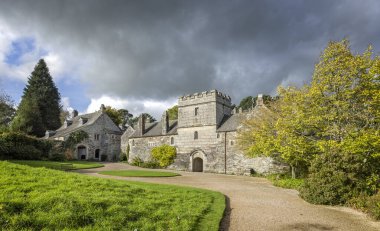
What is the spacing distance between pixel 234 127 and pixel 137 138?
55.8 feet

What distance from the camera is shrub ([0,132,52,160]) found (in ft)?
84.3

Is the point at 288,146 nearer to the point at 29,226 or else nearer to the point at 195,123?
the point at 29,226

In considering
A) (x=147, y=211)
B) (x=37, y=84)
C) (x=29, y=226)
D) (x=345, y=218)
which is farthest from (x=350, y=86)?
(x=37, y=84)

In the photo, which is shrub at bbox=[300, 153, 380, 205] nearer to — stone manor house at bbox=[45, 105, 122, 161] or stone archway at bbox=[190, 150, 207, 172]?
stone archway at bbox=[190, 150, 207, 172]

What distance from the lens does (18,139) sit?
28.0 m

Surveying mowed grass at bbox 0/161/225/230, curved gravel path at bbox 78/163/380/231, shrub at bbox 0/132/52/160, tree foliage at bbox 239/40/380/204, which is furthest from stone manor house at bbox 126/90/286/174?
mowed grass at bbox 0/161/225/230

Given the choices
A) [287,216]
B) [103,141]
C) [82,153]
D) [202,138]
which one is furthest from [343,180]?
[103,141]

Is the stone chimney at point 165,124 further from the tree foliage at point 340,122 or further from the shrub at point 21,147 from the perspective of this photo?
the tree foliage at point 340,122

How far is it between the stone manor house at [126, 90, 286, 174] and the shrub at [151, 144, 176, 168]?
1.99ft

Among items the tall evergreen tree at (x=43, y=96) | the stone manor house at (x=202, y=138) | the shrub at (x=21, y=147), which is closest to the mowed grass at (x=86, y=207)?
the stone manor house at (x=202, y=138)

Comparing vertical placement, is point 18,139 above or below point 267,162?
above

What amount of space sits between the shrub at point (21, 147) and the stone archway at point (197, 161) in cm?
1890

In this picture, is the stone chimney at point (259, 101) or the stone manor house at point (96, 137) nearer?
the stone chimney at point (259, 101)

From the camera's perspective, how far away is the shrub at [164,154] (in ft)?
110
